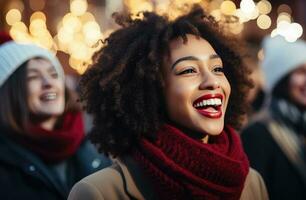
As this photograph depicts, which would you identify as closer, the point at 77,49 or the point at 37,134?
the point at 37,134

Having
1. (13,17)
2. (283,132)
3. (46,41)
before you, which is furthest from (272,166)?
(13,17)

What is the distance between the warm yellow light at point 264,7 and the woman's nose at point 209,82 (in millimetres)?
8077

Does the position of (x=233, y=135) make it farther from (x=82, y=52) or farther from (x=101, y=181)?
(x=82, y=52)

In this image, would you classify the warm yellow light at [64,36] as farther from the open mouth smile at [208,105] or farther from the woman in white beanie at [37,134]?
the open mouth smile at [208,105]

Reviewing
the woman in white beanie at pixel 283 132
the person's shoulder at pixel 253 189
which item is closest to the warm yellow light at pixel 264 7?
the woman in white beanie at pixel 283 132

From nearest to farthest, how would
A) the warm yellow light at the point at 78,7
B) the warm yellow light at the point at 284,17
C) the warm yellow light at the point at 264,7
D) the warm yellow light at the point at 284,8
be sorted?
1. the warm yellow light at the point at 78,7
2. the warm yellow light at the point at 284,17
3. the warm yellow light at the point at 264,7
4. the warm yellow light at the point at 284,8

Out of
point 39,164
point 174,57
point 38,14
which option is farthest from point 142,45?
point 38,14

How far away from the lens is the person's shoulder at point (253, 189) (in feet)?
9.14

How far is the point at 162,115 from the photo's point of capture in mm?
2678

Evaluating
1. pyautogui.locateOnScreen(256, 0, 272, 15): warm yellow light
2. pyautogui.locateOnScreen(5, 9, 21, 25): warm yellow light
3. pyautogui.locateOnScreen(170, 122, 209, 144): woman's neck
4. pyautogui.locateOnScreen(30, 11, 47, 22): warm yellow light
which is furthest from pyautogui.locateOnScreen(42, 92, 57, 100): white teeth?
pyautogui.locateOnScreen(256, 0, 272, 15): warm yellow light

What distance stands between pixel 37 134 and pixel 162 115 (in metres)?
1.09

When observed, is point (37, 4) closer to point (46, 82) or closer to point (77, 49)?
point (77, 49)

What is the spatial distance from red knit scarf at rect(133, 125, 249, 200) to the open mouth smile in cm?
12

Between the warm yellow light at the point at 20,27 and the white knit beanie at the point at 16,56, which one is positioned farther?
the warm yellow light at the point at 20,27
